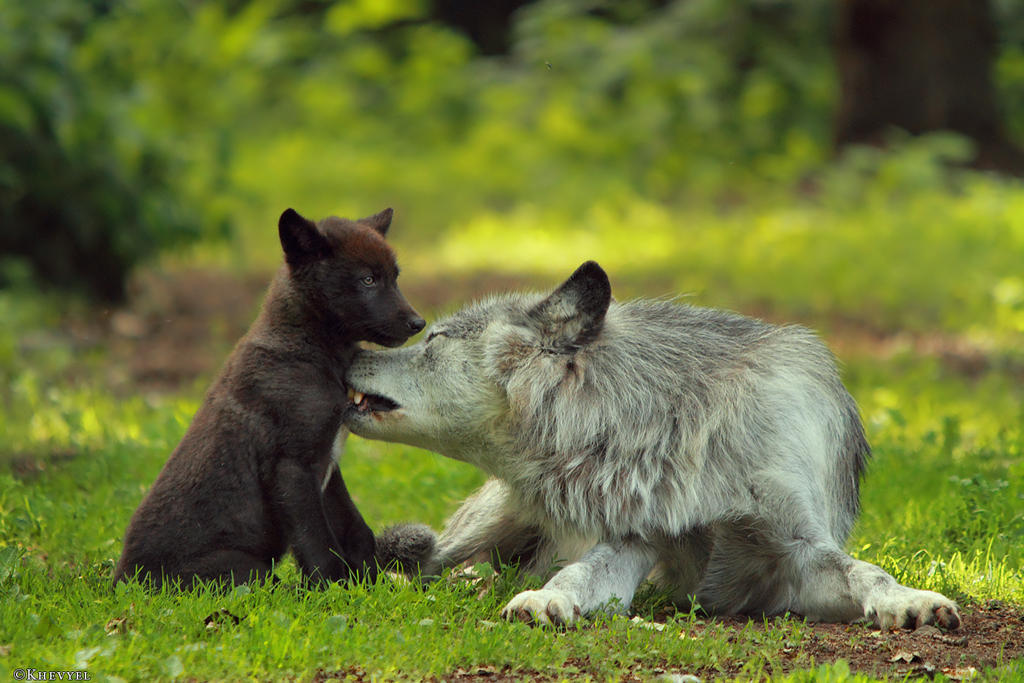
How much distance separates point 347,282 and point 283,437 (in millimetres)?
682

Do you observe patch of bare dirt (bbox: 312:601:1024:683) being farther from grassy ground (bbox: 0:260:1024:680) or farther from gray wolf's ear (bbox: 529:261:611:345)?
gray wolf's ear (bbox: 529:261:611:345)

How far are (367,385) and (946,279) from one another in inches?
349

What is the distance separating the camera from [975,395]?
30.2 ft

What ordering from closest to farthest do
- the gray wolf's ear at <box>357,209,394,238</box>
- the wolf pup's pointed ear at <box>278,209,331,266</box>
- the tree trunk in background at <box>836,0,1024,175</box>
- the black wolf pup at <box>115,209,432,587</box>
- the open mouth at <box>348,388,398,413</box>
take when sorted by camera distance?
the black wolf pup at <box>115,209,432,587</box>, the wolf pup's pointed ear at <box>278,209,331,266</box>, the open mouth at <box>348,388,398,413</box>, the gray wolf's ear at <box>357,209,394,238</box>, the tree trunk in background at <box>836,0,1024,175</box>

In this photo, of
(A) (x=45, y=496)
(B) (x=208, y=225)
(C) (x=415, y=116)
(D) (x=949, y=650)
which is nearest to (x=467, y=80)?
(C) (x=415, y=116)

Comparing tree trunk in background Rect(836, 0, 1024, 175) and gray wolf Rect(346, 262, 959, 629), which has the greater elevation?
tree trunk in background Rect(836, 0, 1024, 175)

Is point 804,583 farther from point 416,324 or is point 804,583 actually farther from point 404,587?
point 416,324

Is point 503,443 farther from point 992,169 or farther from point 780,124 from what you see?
point 780,124

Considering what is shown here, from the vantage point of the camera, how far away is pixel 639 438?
16.8ft

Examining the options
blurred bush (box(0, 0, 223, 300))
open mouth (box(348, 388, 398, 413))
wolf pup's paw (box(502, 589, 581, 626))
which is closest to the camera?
wolf pup's paw (box(502, 589, 581, 626))

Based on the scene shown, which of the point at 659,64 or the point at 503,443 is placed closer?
the point at 503,443

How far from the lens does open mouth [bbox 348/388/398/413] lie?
523 cm

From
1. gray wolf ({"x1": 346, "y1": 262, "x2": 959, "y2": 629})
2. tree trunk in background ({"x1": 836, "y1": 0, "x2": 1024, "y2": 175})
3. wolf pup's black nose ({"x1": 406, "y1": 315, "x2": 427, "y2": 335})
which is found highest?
tree trunk in background ({"x1": 836, "y1": 0, "x2": 1024, "y2": 175})

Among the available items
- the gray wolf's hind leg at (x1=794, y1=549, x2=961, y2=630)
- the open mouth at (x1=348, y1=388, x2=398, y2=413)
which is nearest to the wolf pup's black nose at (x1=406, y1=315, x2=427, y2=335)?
the open mouth at (x1=348, y1=388, x2=398, y2=413)
